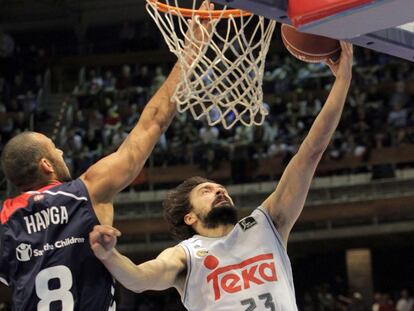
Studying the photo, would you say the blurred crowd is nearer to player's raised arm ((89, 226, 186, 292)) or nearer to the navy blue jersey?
player's raised arm ((89, 226, 186, 292))

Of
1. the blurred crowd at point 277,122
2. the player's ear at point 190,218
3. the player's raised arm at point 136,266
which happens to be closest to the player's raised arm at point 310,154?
the player's ear at point 190,218

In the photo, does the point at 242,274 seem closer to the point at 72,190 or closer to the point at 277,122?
the point at 72,190

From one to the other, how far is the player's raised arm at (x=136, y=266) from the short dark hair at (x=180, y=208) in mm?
209

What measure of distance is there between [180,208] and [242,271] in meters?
0.45

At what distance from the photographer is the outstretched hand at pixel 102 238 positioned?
244cm

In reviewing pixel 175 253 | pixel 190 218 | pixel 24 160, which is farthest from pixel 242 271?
pixel 24 160

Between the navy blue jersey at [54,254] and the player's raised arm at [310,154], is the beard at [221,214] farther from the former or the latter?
the navy blue jersey at [54,254]

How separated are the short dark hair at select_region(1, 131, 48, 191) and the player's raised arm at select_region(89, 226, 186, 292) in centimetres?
32

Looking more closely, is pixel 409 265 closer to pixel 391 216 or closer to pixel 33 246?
pixel 391 216

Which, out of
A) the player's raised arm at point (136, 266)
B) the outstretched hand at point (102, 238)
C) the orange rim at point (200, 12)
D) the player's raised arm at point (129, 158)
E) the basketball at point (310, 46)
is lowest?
the player's raised arm at point (136, 266)

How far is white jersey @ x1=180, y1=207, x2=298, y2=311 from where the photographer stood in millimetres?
3148

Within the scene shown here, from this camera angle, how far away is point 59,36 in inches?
714

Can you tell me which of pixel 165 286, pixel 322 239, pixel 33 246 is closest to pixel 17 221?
pixel 33 246

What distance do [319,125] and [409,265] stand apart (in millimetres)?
11453
